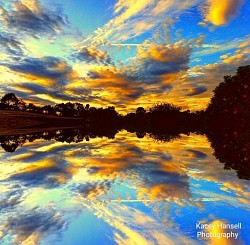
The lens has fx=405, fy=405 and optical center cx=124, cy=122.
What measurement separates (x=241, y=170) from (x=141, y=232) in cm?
793

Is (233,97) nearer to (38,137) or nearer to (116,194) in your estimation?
(38,137)

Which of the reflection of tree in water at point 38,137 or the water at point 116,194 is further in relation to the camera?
the reflection of tree in water at point 38,137

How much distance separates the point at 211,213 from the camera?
7.96 m

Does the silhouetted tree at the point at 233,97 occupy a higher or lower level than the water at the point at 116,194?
higher

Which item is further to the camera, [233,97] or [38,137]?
[233,97]

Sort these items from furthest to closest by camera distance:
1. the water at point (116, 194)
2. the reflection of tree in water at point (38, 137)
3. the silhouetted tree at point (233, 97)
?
the silhouetted tree at point (233, 97)
the reflection of tree in water at point (38, 137)
the water at point (116, 194)

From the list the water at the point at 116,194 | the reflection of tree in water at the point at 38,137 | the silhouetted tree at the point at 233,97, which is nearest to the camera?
the water at the point at 116,194

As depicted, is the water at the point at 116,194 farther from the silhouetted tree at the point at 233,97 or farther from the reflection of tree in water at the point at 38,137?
the silhouetted tree at the point at 233,97

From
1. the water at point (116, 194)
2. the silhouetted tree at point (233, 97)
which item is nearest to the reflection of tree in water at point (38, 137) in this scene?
the water at point (116, 194)

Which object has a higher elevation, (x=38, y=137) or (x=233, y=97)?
(x=233, y=97)

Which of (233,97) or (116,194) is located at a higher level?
(233,97)

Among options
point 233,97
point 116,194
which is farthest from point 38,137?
point 233,97

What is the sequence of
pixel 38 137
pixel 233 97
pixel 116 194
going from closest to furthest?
pixel 116 194
pixel 38 137
pixel 233 97

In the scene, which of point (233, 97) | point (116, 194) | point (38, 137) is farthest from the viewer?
point (233, 97)
